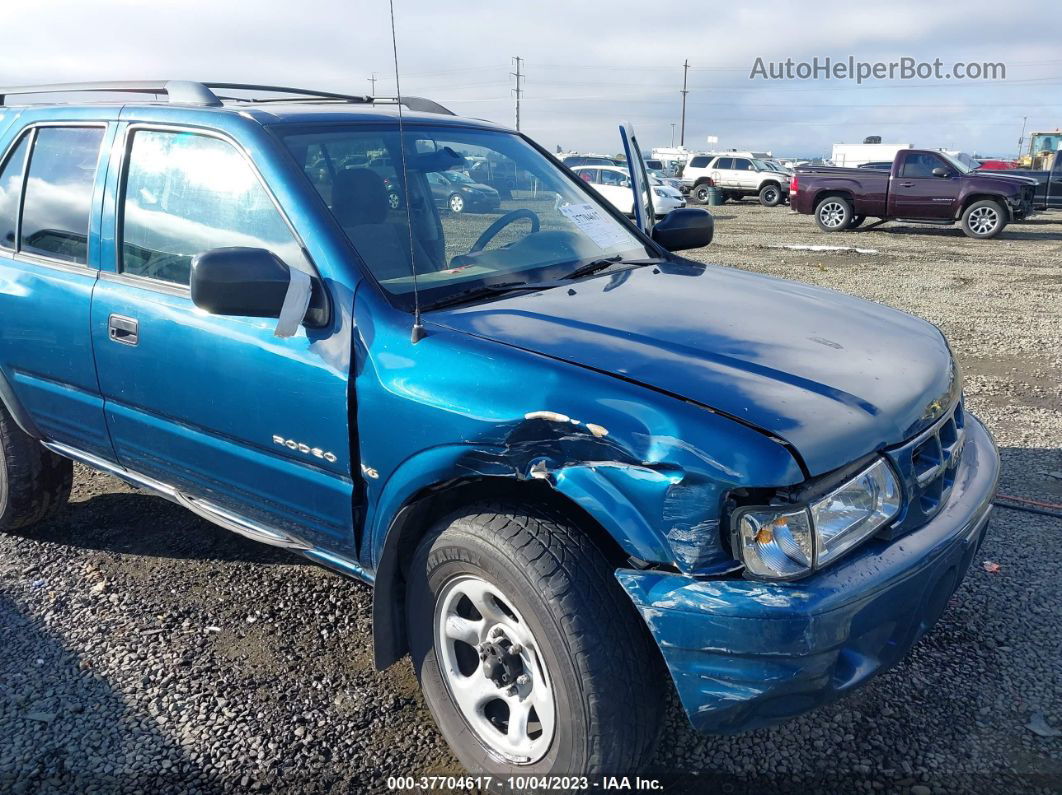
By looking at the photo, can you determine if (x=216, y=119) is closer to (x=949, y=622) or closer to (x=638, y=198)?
(x=638, y=198)

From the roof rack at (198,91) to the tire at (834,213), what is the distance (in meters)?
16.1

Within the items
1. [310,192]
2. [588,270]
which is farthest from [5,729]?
[588,270]

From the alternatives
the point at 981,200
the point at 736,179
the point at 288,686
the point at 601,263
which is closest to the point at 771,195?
the point at 736,179

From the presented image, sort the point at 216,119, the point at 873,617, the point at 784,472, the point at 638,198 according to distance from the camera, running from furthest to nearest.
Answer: the point at 638,198 < the point at 216,119 < the point at 873,617 < the point at 784,472

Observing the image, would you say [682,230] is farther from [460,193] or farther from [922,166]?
[922,166]

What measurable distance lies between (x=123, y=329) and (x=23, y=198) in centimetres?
104

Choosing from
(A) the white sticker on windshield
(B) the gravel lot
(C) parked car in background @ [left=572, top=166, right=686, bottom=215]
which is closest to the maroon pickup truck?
(C) parked car in background @ [left=572, top=166, right=686, bottom=215]

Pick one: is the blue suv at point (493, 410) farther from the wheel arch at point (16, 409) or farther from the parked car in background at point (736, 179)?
the parked car in background at point (736, 179)

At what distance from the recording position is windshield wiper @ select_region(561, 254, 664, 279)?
9.70 feet

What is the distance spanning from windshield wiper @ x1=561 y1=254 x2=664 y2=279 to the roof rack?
43.3 inches

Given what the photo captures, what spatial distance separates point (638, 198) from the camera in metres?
3.91

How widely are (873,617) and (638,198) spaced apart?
8.01ft

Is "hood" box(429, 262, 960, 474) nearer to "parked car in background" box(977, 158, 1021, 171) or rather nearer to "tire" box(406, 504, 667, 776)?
"tire" box(406, 504, 667, 776)

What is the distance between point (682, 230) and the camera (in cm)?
386
